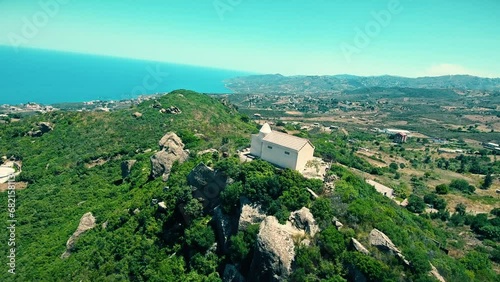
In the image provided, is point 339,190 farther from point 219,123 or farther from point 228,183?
point 219,123

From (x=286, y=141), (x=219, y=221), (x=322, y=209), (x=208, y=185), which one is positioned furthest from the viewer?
(x=286, y=141)

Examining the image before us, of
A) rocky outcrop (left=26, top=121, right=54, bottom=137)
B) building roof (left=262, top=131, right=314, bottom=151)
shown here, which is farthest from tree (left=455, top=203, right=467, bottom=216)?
rocky outcrop (left=26, top=121, right=54, bottom=137)

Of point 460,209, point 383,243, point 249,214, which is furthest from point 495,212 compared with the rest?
point 249,214

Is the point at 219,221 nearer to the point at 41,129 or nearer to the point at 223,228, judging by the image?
the point at 223,228

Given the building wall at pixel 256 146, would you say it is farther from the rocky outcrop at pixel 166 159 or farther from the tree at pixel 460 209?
the tree at pixel 460 209

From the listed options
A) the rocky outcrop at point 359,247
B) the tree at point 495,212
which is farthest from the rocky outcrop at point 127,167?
the tree at point 495,212

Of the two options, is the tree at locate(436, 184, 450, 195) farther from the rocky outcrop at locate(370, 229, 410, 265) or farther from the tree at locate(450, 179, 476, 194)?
the rocky outcrop at locate(370, 229, 410, 265)
